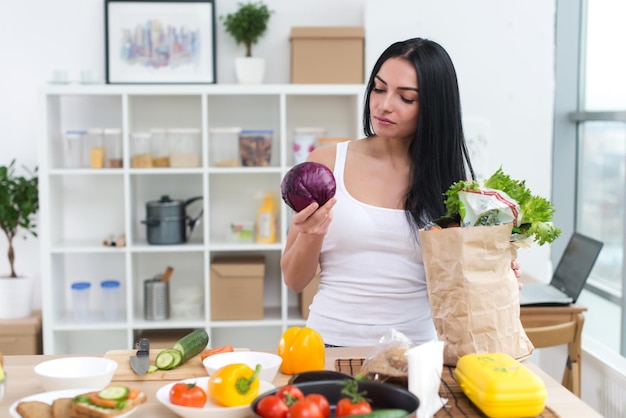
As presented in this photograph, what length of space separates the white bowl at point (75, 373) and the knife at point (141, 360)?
0.09m

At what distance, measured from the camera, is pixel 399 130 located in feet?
6.49

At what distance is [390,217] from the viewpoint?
1.94 m

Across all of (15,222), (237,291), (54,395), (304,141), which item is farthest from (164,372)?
(15,222)

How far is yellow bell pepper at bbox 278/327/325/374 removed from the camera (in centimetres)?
162

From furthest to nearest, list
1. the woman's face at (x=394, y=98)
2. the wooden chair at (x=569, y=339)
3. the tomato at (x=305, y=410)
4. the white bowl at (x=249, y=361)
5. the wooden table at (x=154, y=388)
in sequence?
the wooden chair at (x=569, y=339)
the woman's face at (x=394, y=98)
the white bowl at (x=249, y=361)
the wooden table at (x=154, y=388)
the tomato at (x=305, y=410)

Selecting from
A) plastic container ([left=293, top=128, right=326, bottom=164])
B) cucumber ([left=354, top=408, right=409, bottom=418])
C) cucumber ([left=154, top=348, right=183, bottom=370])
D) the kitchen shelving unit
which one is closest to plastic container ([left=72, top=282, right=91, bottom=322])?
the kitchen shelving unit

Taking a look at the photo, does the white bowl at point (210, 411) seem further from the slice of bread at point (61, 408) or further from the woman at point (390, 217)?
the woman at point (390, 217)

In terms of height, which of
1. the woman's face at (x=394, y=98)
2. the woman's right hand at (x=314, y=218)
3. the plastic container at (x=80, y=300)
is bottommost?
the plastic container at (x=80, y=300)

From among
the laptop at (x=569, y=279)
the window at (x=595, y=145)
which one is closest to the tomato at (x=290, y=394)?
the laptop at (x=569, y=279)

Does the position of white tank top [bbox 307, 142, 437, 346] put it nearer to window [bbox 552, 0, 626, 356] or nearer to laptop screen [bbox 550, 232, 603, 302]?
laptop screen [bbox 550, 232, 603, 302]

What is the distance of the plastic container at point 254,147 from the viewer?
3814 millimetres

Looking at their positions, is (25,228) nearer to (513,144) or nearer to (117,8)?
(117,8)

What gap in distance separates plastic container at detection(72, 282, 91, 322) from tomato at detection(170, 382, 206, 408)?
2.59m

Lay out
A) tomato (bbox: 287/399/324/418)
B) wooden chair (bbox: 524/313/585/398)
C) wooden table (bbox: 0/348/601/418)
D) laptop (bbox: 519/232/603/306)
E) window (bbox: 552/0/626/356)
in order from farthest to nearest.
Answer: window (bbox: 552/0/626/356), laptop (bbox: 519/232/603/306), wooden chair (bbox: 524/313/585/398), wooden table (bbox: 0/348/601/418), tomato (bbox: 287/399/324/418)
